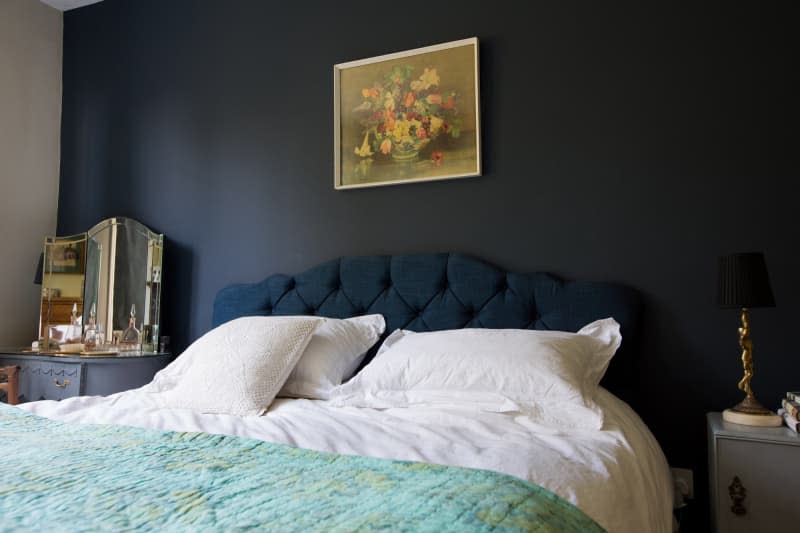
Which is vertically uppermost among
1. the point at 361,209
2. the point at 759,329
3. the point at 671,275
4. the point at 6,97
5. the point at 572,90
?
the point at 6,97

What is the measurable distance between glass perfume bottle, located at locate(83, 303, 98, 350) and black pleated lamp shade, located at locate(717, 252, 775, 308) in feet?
9.51

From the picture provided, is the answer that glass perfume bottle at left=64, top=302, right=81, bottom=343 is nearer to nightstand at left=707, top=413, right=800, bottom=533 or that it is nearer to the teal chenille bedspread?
the teal chenille bedspread

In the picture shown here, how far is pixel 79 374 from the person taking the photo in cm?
283

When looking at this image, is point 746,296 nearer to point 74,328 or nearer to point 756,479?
point 756,479

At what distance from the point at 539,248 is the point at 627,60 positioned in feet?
2.76

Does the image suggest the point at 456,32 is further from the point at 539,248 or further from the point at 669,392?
the point at 669,392

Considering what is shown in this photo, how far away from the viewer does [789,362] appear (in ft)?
6.88

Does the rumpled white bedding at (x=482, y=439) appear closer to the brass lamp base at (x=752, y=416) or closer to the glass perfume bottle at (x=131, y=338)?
the brass lamp base at (x=752, y=416)

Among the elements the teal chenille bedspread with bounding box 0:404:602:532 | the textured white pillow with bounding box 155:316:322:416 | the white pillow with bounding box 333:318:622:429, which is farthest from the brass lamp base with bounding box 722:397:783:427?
the textured white pillow with bounding box 155:316:322:416

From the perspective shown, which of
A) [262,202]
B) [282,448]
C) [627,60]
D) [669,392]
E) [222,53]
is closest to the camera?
[282,448]

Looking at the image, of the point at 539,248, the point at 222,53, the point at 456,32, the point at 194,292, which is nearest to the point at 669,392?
the point at 539,248

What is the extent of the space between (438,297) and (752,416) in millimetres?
1224

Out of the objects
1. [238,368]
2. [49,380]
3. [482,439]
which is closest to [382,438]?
[482,439]

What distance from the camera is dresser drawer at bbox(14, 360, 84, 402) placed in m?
2.84
